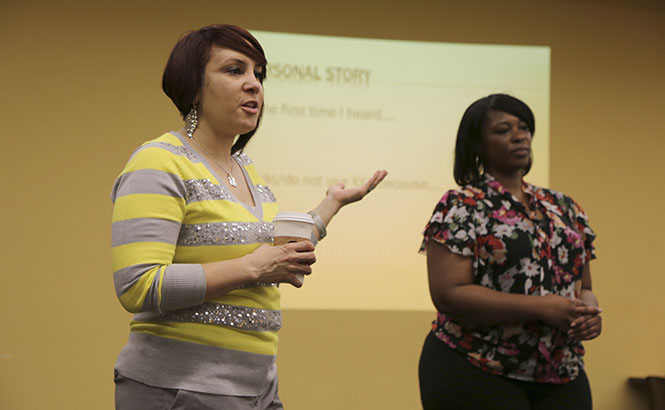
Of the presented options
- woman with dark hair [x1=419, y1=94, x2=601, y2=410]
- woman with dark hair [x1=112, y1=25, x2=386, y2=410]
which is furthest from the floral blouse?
woman with dark hair [x1=112, y1=25, x2=386, y2=410]

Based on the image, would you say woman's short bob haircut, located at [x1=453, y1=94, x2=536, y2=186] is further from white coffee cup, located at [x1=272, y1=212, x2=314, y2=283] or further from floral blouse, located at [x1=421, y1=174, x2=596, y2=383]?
white coffee cup, located at [x1=272, y1=212, x2=314, y2=283]

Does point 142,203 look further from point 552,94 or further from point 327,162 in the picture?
point 552,94

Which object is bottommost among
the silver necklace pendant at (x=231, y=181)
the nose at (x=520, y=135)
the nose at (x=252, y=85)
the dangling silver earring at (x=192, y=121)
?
the silver necklace pendant at (x=231, y=181)

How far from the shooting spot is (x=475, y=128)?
2.21m

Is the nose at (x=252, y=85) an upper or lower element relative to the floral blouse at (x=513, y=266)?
upper

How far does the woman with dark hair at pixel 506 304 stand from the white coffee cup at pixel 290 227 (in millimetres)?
788

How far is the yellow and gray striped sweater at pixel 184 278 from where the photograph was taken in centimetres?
120

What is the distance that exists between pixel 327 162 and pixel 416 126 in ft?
2.01

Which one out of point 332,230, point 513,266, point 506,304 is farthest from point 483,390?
point 332,230

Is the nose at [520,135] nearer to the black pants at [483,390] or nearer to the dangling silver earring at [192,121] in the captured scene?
the black pants at [483,390]

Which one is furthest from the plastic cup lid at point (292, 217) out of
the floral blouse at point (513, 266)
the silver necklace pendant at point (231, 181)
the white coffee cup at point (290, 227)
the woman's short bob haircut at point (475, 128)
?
the woman's short bob haircut at point (475, 128)

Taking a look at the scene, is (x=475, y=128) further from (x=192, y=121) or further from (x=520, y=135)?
(x=192, y=121)

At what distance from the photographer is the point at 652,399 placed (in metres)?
4.31

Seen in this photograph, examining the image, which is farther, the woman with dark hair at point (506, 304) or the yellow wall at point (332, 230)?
the yellow wall at point (332, 230)
